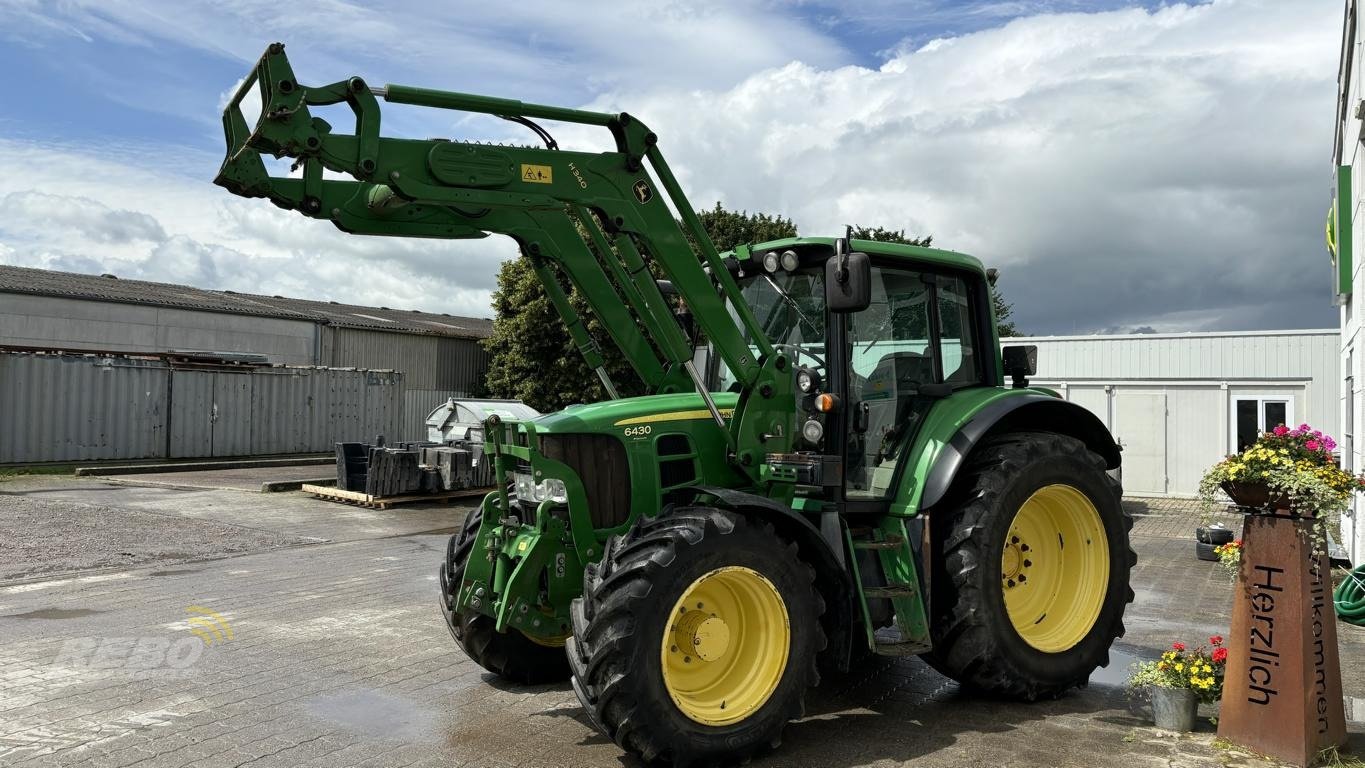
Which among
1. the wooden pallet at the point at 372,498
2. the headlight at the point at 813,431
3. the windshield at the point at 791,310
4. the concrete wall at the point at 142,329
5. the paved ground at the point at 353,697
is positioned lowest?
the paved ground at the point at 353,697

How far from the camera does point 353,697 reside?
19.7ft

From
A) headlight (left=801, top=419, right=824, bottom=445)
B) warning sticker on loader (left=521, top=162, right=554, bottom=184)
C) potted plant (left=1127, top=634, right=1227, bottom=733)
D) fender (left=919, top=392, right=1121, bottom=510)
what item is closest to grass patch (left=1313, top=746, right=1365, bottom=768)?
potted plant (left=1127, top=634, right=1227, bottom=733)

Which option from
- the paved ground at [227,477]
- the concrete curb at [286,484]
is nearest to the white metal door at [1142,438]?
the concrete curb at [286,484]

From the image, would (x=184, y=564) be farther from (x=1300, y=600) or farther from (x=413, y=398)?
(x=413, y=398)

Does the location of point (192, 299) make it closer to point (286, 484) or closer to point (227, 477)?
point (227, 477)

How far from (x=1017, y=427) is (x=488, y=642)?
11.4ft

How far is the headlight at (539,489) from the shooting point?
212 inches

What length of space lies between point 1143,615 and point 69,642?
815cm

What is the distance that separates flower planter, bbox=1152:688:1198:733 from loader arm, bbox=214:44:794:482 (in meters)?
2.31

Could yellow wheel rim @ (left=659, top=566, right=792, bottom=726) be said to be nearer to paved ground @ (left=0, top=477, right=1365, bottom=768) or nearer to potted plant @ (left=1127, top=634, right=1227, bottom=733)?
paved ground @ (left=0, top=477, right=1365, bottom=768)

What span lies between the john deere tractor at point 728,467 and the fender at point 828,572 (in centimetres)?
2

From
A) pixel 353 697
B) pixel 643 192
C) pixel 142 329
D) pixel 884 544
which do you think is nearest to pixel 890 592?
pixel 884 544

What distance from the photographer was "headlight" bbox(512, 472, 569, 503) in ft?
17.7

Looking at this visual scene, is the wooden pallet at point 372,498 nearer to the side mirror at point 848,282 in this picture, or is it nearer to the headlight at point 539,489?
the headlight at point 539,489
